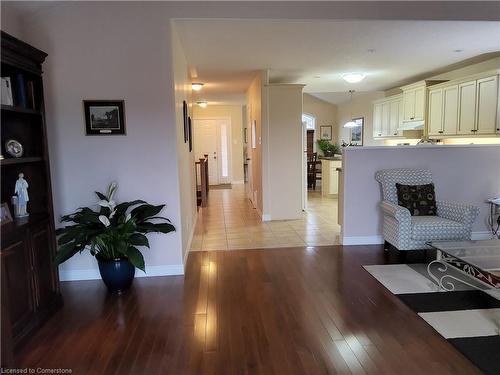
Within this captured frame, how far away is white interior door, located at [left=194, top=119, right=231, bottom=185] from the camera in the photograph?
10.5 metres

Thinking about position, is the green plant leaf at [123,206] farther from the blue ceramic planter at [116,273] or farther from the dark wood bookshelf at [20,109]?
the dark wood bookshelf at [20,109]

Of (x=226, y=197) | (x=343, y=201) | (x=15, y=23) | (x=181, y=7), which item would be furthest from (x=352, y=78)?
(x=15, y=23)

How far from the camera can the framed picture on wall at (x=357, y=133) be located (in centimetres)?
937

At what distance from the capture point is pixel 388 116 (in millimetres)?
7293

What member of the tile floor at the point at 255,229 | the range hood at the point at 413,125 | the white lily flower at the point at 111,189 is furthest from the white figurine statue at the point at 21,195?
the range hood at the point at 413,125

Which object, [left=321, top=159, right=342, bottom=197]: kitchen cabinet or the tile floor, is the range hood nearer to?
[left=321, top=159, right=342, bottom=197]: kitchen cabinet

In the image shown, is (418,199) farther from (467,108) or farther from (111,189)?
(111,189)

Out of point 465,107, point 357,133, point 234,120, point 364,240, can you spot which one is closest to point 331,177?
point 357,133

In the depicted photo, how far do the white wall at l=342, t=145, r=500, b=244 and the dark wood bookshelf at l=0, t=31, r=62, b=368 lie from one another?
10.2 ft

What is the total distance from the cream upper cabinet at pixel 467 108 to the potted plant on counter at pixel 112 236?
443cm

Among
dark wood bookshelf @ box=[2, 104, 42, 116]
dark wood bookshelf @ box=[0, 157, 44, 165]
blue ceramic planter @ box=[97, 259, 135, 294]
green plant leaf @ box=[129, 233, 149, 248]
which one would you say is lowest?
blue ceramic planter @ box=[97, 259, 135, 294]

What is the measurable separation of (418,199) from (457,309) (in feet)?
4.77

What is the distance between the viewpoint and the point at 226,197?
8.19m

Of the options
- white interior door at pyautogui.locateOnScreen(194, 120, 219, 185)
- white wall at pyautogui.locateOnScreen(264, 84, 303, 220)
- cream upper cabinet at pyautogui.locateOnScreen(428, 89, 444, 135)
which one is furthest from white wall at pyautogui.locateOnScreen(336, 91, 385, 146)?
white interior door at pyautogui.locateOnScreen(194, 120, 219, 185)
